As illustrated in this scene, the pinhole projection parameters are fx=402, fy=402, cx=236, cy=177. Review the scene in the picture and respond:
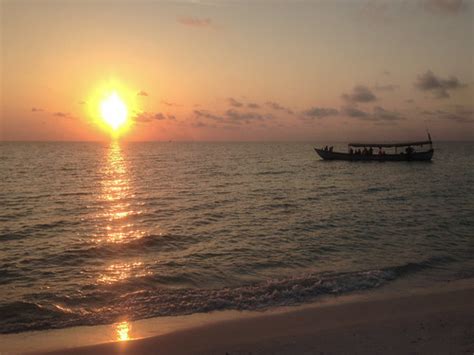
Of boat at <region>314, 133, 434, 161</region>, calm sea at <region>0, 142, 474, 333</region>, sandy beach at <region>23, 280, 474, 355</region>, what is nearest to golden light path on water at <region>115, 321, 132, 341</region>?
sandy beach at <region>23, 280, 474, 355</region>

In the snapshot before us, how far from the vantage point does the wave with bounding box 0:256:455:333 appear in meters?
9.95

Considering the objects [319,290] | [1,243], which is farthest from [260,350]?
[1,243]

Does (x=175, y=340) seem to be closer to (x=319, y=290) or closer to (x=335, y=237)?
(x=319, y=290)

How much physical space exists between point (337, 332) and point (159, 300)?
5.05m

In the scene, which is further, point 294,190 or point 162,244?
point 294,190

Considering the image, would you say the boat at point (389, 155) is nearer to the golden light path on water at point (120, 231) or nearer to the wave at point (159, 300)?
the golden light path on water at point (120, 231)

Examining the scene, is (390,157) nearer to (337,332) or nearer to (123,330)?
(337,332)

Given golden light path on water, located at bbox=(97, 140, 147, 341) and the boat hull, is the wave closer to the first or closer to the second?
golden light path on water, located at bbox=(97, 140, 147, 341)

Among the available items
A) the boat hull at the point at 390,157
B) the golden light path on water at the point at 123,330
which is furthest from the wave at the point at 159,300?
the boat hull at the point at 390,157

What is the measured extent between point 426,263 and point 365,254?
216 cm

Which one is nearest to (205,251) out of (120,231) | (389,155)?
(120,231)

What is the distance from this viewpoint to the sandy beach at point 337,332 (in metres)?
7.35

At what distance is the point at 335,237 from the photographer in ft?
60.2

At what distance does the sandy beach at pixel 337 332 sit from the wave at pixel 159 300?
1.09m
